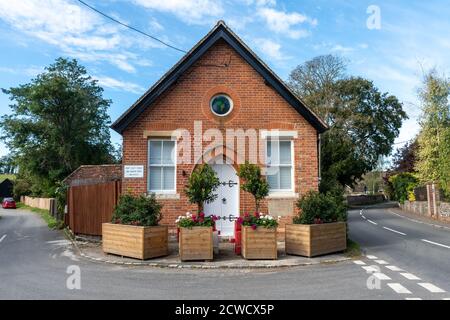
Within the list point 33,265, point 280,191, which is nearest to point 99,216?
point 33,265

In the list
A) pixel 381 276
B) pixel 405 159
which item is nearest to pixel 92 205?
pixel 381 276

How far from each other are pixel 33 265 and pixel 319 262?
292 inches

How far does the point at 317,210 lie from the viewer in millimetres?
11680

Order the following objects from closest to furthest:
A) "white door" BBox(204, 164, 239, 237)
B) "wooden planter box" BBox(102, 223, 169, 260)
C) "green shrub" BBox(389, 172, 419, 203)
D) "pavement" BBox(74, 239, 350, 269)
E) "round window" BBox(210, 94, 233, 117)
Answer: "pavement" BBox(74, 239, 350, 269) < "wooden planter box" BBox(102, 223, 169, 260) < "white door" BBox(204, 164, 239, 237) < "round window" BBox(210, 94, 233, 117) < "green shrub" BBox(389, 172, 419, 203)

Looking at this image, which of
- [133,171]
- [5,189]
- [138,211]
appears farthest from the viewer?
[5,189]

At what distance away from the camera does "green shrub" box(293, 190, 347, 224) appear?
11.6m

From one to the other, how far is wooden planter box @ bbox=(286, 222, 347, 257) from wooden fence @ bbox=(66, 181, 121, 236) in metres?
6.34

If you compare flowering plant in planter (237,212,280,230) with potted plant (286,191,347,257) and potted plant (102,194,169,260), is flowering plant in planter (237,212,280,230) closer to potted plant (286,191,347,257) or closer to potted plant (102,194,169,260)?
potted plant (286,191,347,257)

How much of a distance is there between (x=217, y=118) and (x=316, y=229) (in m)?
4.99

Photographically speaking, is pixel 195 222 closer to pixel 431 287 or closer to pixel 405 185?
pixel 431 287

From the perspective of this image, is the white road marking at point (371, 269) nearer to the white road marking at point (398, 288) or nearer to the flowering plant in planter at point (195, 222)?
the white road marking at point (398, 288)

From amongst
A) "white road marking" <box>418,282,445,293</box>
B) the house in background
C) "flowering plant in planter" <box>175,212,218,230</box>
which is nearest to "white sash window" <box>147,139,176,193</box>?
"flowering plant in planter" <box>175,212,218,230</box>

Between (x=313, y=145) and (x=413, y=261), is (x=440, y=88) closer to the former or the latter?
(x=313, y=145)

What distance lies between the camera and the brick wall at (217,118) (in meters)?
13.5
